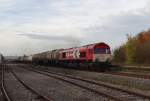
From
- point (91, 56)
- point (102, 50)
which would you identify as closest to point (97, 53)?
point (91, 56)

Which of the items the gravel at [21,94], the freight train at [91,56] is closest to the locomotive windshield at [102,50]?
the freight train at [91,56]

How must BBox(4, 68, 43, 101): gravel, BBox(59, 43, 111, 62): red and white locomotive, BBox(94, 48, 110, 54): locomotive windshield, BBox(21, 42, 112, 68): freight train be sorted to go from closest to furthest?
BBox(4, 68, 43, 101): gravel, BBox(21, 42, 112, 68): freight train, BBox(59, 43, 111, 62): red and white locomotive, BBox(94, 48, 110, 54): locomotive windshield

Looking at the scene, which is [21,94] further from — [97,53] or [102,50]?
[102,50]

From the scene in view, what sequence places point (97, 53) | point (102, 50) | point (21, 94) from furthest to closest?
point (102, 50) → point (97, 53) → point (21, 94)

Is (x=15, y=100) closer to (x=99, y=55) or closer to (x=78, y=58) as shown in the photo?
(x=99, y=55)

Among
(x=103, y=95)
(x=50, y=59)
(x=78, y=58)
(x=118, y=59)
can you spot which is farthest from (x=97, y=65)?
(x=118, y=59)

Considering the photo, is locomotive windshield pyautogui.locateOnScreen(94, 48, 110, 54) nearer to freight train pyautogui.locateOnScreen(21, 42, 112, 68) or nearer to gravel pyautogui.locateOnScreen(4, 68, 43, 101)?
freight train pyautogui.locateOnScreen(21, 42, 112, 68)

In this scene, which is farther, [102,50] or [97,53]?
[102,50]

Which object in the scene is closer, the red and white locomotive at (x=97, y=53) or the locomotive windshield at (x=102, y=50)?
the red and white locomotive at (x=97, y=53)

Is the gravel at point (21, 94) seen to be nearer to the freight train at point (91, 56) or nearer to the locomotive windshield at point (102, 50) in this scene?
the freight train at point (91, 56)

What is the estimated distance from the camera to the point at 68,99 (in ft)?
46.6

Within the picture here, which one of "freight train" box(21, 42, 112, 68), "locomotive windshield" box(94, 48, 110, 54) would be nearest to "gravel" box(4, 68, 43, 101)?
"freight train" box(21, 42, 112, 68)

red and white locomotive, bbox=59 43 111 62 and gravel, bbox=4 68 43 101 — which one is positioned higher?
red and white locomotive, bbox=59 43 111 62

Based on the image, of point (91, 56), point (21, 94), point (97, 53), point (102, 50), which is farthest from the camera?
point (102, 50)
